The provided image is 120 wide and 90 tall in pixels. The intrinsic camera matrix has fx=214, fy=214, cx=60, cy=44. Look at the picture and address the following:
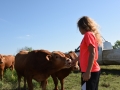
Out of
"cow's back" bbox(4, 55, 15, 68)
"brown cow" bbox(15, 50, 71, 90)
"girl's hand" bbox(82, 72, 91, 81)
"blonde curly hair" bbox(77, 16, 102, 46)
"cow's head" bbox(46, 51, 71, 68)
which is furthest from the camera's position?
"cow's back" bbox(4, 55, 15, 68)

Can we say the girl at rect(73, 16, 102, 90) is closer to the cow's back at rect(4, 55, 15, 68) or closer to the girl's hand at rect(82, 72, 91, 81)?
the girl's hand at rect(82, 72, 91, 81)

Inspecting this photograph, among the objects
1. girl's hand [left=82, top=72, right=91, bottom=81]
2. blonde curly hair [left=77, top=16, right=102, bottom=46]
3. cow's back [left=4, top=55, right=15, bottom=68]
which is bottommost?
cow's back [left=4, top=55, right=15, bottom=68]

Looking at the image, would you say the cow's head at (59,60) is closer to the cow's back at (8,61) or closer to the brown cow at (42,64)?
the brown cow at (42,64)

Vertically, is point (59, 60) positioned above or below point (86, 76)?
above

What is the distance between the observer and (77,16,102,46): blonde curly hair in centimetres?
366

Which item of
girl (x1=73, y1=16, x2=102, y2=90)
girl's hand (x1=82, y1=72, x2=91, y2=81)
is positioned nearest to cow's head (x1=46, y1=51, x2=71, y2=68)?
girl (x1=73, y1=16, x2=102, y2=90)

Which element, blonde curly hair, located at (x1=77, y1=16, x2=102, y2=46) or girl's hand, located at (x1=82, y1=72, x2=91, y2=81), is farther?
blonde curly hair, located at (x1=77, y1=16, x2=102, y2=46)

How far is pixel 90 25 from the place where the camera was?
3662mm

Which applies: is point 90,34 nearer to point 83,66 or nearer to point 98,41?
point 98,41

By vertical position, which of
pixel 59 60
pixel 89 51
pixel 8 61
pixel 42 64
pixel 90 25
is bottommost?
pixel 8 61

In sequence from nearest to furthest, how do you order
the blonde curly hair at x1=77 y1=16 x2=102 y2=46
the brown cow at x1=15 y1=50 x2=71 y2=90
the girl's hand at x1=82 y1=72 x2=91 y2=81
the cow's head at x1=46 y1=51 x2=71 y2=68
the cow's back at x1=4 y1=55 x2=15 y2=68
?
the girl's hand at x1=82 y1=72 x2=91 y2=81 < the blonde curly hair at x1=77 y1=16 x2=102 y2=46 < the cow's head at x1=46 y1=51 x2=71 y2=68 < the brown cow at x1=15 y1=50 x2=71 y2=90 < the cow's back at x1=4 y1=55 x2=15 y2=68

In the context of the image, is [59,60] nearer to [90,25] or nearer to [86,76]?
[90,25]

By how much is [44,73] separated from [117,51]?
31.5 feet

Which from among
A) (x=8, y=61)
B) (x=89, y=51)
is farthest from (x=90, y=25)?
(x=8, y=61)
